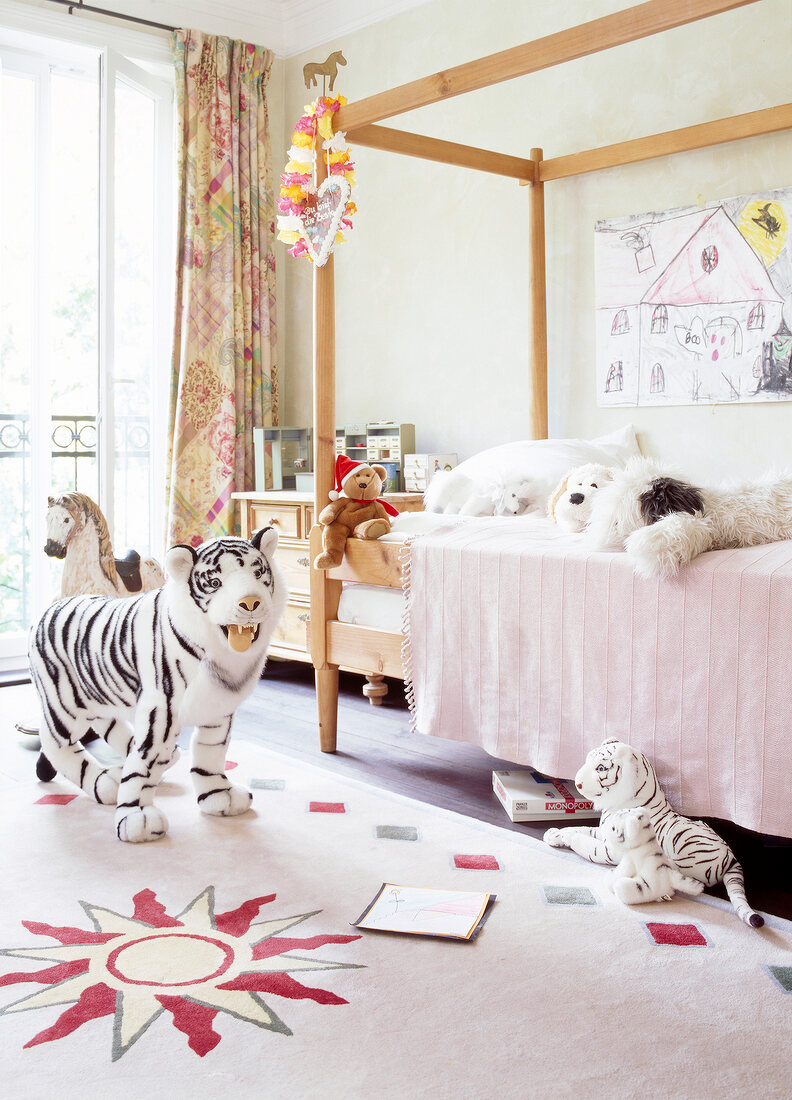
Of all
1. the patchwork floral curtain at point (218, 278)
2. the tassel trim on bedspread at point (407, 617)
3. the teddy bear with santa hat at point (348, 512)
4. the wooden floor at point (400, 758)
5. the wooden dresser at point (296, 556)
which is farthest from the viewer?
the patchwork floral curtain at point (218, 278)

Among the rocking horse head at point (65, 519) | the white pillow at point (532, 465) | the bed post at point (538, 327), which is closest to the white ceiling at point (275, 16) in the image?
the bed post at point (538, 327)

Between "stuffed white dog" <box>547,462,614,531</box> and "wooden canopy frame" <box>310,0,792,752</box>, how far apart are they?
1.46 feet

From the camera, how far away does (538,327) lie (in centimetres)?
351

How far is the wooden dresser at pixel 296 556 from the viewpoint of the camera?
366 cm

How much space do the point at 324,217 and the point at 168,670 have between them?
1294 mm

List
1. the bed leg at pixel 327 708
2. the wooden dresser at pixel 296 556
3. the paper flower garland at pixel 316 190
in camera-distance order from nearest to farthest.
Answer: the paper flower garland at pixel 316 190, the bed leg at pixel 327 708, the wooden dresser at pixel 296 556

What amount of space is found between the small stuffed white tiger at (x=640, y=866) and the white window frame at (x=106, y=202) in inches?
105

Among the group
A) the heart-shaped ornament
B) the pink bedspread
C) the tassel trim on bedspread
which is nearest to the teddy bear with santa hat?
the tassel trim on bedspread

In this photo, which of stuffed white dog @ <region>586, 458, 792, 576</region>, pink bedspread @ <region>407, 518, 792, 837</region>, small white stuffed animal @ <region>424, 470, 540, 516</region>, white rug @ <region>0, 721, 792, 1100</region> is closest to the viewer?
white rug @ <region>0, 721, 792, 1100</region>

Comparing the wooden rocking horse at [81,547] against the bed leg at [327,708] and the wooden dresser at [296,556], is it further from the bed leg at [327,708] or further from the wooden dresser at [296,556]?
the wooden dresser at [296,556]

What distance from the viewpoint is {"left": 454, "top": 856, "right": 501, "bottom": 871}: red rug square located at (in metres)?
1.99

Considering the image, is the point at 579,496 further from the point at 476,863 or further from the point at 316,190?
the point at 316,190

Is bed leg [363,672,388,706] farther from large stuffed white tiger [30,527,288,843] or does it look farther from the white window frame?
the white window frame

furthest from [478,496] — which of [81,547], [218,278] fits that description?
[218,278]
